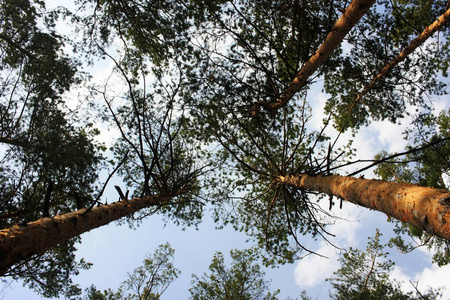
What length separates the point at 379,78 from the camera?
6.82m

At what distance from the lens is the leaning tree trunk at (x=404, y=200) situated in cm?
205

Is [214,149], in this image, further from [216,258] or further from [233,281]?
[233,281]

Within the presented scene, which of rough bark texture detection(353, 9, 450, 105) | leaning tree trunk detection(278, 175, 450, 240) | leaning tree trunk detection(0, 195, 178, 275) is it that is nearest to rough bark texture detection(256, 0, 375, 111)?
rough bark texture detection(353, 9, 450, 105)

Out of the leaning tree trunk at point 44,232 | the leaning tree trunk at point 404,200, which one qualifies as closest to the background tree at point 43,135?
the leaning tree trunk at point 44,232

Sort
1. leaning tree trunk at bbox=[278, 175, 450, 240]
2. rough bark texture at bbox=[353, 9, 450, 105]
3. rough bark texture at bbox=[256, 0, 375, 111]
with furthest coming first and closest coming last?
rough bark texture at bbox=[353, 9, 450, 105], rough bark texture at bbox=[256, 0, 375, 111], leaning tree trunk at bbox=[278, 175, 450, 240]

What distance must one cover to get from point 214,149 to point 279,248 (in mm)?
3842

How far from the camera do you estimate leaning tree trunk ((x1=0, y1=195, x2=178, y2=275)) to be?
2480 mm

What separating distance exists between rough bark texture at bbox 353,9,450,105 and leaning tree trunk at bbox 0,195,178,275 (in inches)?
255

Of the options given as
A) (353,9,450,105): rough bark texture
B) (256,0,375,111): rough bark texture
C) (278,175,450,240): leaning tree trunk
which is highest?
(353,9,450,105): rough bark texture

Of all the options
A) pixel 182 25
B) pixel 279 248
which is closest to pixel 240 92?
pixel 182 25

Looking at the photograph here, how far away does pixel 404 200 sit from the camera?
2.49 metres

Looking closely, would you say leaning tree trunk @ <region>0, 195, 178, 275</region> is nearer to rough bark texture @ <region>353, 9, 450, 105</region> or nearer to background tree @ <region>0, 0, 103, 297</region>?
background tree @ <region>0, 0, 103, 297</region>

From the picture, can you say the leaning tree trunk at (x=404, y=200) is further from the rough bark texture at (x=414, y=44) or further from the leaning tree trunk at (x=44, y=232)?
the leaning tree trunk at (x=44, y=232)

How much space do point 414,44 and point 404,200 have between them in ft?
20.2
